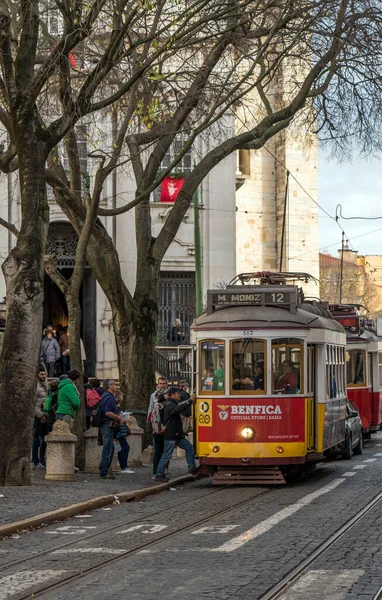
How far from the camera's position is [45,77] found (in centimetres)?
1747

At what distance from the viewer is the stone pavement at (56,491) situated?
14.9m

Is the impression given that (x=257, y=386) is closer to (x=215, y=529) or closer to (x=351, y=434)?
(x=215, y=529)

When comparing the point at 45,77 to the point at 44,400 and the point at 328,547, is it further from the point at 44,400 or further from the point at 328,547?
the point at 328,547

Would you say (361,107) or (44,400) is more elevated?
(361,107)

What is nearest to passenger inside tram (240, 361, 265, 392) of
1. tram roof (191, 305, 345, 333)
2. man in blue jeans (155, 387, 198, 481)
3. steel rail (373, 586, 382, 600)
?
tram roof (191, 305, 345, 333)

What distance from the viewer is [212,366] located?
1934 centimetres

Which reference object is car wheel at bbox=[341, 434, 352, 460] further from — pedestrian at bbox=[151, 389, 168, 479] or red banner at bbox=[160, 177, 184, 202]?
red banner at bbox=[160, 177, 184, 202]

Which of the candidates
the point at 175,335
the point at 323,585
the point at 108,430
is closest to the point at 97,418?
the point at 108,430

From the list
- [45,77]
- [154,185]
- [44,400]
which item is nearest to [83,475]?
[44,400]

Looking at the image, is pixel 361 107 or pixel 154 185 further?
pixel 361 107

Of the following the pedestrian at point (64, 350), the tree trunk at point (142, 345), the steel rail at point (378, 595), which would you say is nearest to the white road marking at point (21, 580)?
the steel rail at point (378, 595)

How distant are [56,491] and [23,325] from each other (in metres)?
2.48

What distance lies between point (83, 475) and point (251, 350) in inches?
152

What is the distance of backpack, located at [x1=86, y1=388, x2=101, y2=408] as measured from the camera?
22141 mm
